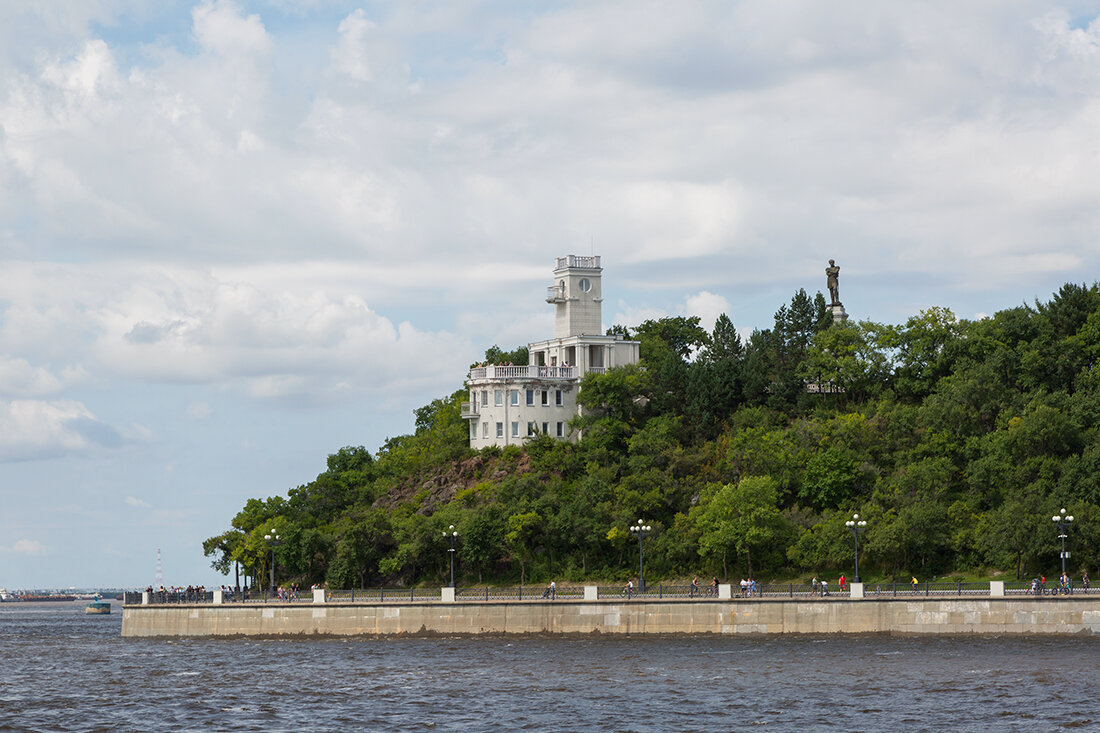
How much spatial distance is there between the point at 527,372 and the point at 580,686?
55.8 m

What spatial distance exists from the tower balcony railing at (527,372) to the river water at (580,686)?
36.3 m

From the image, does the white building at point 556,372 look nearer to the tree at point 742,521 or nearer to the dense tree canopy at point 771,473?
the dense tree canopy at point 771,473

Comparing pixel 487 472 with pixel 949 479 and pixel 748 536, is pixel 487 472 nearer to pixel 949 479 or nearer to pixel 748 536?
pixel 748 536

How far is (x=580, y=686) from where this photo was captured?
53.2 m

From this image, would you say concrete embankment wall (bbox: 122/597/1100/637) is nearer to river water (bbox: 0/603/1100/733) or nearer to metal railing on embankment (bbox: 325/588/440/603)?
metal railing on embankment (bbox: 325/588/440/603)

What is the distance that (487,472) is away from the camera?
104m

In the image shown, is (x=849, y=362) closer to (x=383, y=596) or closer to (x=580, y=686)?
(x=383, y=596)

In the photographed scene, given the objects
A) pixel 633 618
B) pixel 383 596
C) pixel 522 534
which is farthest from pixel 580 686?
pixel 522 534

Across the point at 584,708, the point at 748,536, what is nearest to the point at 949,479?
the point at 748,536

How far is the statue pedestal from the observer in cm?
11031

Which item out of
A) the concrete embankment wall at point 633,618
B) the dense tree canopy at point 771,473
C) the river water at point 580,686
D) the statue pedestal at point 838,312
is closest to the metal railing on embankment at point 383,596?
the concrete embankment wall at point 633,618

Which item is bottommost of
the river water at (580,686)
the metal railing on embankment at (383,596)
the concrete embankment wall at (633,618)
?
the river water at (580,686)

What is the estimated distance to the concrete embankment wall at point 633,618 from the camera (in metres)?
65.1

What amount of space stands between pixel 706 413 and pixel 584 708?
55852mm
